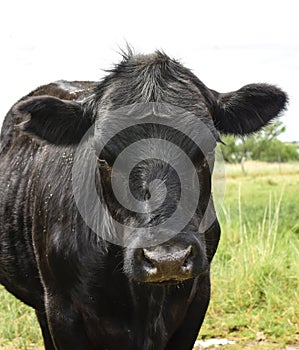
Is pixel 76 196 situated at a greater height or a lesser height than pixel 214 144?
lesser

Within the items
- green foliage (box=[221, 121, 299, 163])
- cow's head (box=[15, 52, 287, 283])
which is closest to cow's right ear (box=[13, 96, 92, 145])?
cow's head (box=[15, 52, 287, 283])

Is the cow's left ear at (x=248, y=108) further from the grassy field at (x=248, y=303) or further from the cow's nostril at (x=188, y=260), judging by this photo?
the grassy field at (x=248, y=303)

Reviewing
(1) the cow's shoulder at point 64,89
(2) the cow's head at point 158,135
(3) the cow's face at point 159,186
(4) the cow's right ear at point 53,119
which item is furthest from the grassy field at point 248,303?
(3) the cow's face at point 159,186

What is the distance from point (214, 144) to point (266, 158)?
47181mm

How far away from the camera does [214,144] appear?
399 centimetres

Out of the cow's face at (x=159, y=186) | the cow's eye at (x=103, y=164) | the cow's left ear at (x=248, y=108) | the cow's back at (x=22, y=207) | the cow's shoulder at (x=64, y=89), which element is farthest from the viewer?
the cow's shoulder at (x=64, y=89)

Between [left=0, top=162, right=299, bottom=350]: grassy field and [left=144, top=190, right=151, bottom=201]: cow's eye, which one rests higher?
[left=144, top=190, right=151, bottom=201]: cow's eye

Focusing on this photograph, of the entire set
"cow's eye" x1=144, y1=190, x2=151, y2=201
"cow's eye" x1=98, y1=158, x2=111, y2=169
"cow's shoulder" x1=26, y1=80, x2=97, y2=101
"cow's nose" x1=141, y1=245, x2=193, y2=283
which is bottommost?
"cow's nose" x1=141, y1=245, x2=193, y2=283

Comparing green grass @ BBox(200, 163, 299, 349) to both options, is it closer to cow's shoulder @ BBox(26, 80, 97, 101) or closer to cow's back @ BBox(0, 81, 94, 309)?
cow's back @ BBox(0, 81, 94, 309)

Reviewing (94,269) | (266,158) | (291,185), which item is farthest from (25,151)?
(266,158)

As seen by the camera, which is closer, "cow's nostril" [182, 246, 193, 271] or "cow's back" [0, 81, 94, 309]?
"cow's nostril" [182, 246, 193, 271]

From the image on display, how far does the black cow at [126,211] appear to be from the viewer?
3713 mm

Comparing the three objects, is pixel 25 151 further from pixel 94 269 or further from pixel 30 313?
pixel 30 313

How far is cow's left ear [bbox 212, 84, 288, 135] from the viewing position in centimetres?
446
